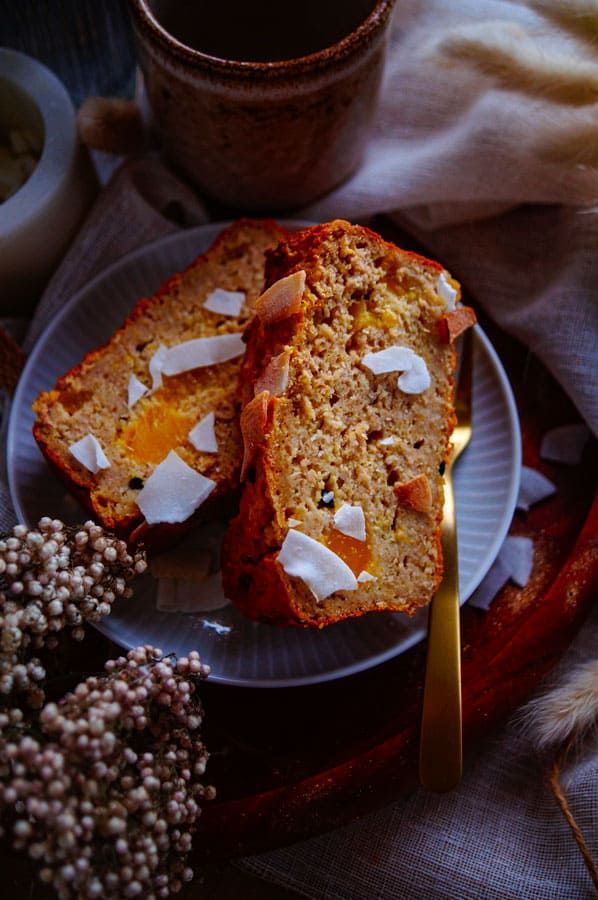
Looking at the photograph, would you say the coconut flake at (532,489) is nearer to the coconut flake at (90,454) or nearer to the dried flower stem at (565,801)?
the dried flower stem at (565,801)

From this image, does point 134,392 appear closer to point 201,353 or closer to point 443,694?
point 201,353

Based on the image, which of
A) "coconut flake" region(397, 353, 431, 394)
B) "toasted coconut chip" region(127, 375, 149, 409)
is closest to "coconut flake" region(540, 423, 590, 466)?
"coconut flake" region(397, 353, 431, 394)

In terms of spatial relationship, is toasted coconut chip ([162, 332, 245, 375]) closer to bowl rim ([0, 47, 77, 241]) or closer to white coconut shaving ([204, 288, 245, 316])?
white coconut shaving ([204, 288, 245, 316])

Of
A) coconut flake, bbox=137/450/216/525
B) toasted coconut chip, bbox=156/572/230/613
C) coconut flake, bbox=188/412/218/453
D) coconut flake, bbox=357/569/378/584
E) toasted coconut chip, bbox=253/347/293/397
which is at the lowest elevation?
toasted coconut chip, bbox=156/572/230/613

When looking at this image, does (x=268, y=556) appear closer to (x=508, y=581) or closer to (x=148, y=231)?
(x=508, y=581)

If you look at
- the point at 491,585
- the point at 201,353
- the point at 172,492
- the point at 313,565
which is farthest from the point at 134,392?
the point at 491,585
